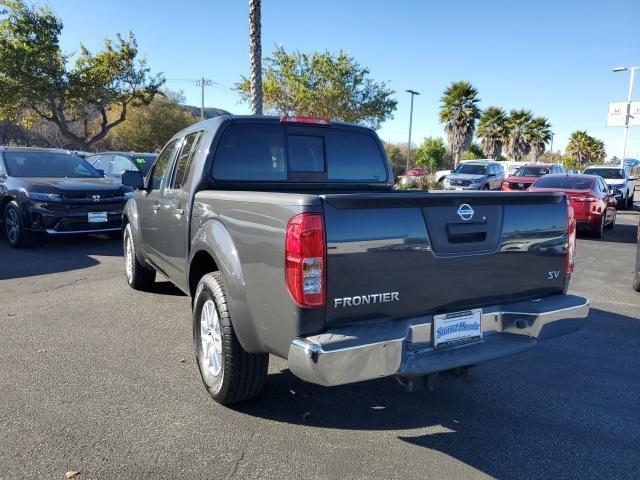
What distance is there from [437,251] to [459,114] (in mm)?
38835

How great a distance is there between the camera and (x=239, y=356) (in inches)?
124

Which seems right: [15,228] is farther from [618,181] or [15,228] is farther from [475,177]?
[618,181]

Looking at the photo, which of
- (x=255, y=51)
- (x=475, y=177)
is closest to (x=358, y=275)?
(x=255, y=51)

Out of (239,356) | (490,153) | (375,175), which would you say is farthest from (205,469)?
(490,153)

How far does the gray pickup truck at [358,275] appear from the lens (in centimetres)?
254

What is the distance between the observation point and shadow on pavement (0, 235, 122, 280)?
750cm

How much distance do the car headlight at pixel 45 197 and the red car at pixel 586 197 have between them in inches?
403

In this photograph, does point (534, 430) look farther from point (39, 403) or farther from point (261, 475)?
point (39, 403)

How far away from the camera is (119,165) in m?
12.8

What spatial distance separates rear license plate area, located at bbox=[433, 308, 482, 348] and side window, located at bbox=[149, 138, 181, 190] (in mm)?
3086

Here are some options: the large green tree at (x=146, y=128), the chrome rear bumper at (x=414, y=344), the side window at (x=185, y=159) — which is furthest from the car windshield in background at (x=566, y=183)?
the large green tree at (x=146, y=128)

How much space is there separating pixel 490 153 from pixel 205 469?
48.8 m

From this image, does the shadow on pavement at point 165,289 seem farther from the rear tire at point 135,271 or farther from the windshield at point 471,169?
the windshield at point 471,169

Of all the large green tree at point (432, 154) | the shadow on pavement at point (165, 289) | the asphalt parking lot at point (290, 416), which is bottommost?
the asphalt parking lot at point (290, 416)
